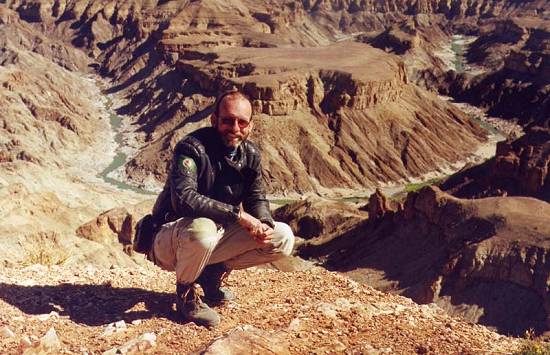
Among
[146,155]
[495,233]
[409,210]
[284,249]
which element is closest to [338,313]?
[284,249]

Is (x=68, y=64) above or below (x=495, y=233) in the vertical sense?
below

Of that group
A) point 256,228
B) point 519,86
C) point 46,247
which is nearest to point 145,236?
point 256,228

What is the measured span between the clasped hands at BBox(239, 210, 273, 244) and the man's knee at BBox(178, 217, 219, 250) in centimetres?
35

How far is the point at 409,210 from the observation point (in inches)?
1260

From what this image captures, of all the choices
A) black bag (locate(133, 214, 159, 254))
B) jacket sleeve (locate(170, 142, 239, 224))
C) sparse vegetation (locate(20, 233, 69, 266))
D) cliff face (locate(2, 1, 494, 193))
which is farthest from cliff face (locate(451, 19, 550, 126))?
jacket sleeve (locate(170, 142, 239, 224))

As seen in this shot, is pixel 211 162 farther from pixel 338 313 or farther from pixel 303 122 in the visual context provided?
pixel 303 122

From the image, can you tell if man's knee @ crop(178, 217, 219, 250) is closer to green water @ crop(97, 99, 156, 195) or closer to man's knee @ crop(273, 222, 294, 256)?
man's knee @ crop(273, 222, 294, 256)

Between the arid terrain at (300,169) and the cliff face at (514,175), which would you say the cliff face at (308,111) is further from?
the cliff face at (514,175)

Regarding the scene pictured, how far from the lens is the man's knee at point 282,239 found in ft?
23.8

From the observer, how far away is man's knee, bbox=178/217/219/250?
6668 mm

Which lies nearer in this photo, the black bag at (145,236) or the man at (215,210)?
the man at (215,210)

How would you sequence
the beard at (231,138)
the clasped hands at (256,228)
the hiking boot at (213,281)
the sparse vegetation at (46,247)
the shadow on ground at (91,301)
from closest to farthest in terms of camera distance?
the clasped hands at (256,228) < the beard at (231,138) < the shadow on ground at (91,301) < the hiking boot at (213,281) < the sparse vegetation at (46,247)

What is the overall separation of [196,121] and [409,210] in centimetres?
3492

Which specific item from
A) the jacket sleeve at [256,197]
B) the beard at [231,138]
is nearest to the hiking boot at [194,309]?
the jacket sleeve at [256,197]
